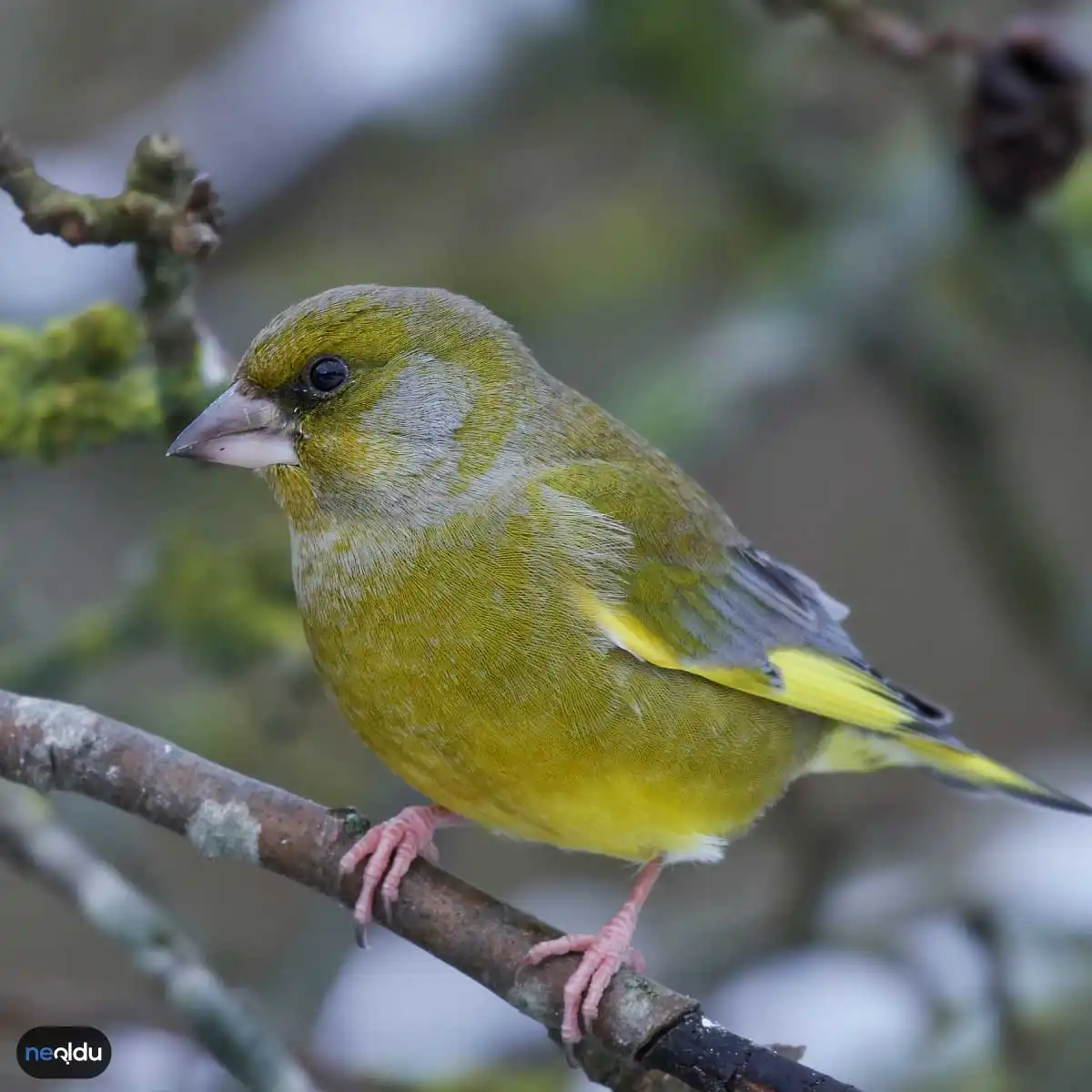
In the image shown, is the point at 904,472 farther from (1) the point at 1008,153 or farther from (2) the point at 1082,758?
(1) the point at 1008,153

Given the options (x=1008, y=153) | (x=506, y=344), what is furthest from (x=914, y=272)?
(x=506, y=344)

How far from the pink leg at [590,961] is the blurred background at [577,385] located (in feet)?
2.80

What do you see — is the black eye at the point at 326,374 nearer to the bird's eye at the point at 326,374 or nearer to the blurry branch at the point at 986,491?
the bird's eye at the point at 326,374

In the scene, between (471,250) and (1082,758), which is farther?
(471,250)

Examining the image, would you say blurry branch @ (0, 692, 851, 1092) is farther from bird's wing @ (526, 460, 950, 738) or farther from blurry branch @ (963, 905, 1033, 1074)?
blurry branch @ (963, 905, 1033, 1074)

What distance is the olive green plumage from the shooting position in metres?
3.27

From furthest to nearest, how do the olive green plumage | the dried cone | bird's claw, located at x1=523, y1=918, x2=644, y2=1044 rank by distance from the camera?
the dried cone < the olive green plumage < bird's claw, located at x1=523, y1=918, x2=644, y2=1044

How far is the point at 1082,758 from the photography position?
5.80 m

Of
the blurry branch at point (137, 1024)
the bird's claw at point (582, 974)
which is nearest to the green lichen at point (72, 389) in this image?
the blurry branch at point (137, 1024)

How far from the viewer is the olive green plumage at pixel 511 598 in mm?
3271

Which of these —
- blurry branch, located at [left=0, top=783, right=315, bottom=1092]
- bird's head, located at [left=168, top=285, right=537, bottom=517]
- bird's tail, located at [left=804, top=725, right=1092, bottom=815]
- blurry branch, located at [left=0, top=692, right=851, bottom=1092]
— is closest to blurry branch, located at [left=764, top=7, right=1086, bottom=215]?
bird's head, located at [left=168, top=285, right=537, bottom=517]

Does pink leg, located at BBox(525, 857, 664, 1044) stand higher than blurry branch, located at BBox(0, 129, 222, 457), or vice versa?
blurry branch, located at BBox(0, 129, 222, 457)

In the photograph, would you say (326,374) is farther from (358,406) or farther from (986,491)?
(986,491)

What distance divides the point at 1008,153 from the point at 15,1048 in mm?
3536
